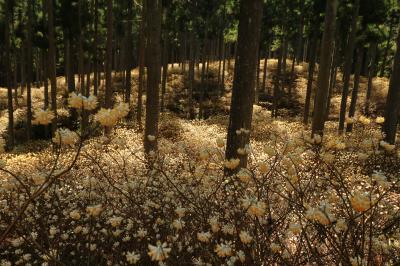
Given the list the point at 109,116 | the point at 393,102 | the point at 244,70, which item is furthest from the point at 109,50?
the point at 109,116

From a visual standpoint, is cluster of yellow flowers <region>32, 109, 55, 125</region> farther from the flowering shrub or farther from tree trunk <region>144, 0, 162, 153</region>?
tree trunk <region>144, 0, 162, 153</region>

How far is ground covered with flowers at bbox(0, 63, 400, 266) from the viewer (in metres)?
Answer: 2.48

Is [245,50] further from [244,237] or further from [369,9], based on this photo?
[369,9]

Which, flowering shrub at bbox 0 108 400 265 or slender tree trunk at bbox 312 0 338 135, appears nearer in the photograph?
flowering shrub at bbox 0 108 400 265

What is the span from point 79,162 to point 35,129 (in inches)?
499

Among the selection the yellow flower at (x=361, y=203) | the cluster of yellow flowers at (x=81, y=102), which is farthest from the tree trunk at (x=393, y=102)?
the cluster of yellow flowers at (x=81, y=102)

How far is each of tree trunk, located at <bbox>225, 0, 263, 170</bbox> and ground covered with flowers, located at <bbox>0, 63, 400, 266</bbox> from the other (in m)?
0.72

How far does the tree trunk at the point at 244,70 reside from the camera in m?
6.05

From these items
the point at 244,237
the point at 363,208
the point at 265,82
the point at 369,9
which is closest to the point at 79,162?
the point at 244,237

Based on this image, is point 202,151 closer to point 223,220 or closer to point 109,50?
point 223,220

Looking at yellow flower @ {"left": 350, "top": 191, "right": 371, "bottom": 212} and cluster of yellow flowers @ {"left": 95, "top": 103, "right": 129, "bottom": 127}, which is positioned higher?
cluster of yellow flowers @ {"left": 95, "top": 103, "right": 129, "bottom": 127}

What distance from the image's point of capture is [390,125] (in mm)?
11102

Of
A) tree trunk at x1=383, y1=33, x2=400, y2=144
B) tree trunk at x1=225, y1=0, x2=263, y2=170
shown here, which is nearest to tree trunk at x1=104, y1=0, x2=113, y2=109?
tree trunk at x1=225, y1=0, x2=263, y2=170

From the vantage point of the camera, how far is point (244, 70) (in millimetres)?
6258
